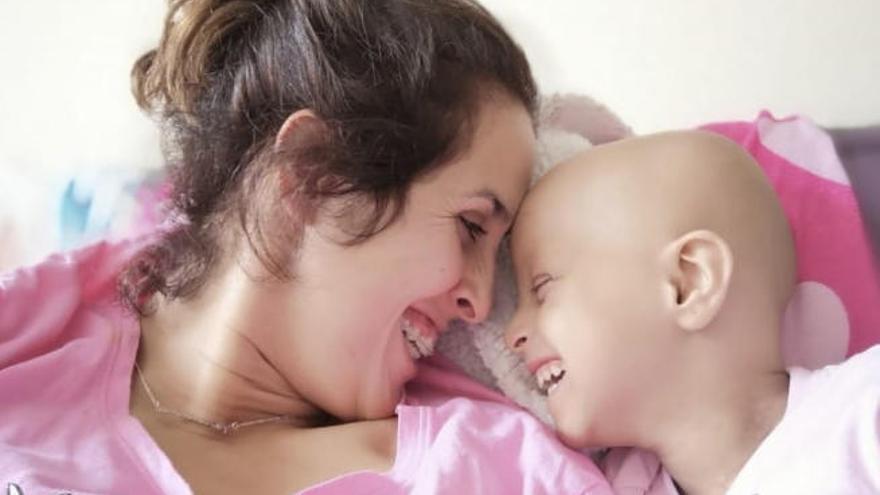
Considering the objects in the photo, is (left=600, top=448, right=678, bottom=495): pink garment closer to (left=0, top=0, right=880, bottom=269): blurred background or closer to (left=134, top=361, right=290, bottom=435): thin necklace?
(left=134, top=361, right=290, bottom=435): thin necklace

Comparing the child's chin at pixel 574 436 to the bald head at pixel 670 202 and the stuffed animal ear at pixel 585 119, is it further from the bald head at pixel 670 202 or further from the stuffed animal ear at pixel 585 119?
the stuffed animal ear at pixel 585 119

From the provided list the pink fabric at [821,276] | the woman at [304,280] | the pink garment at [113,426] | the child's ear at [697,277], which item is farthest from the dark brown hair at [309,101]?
the pink fabric at [821,276]

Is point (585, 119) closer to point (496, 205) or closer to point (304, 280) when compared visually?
point (496, 205)

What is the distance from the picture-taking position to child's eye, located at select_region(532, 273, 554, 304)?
3.39 feet

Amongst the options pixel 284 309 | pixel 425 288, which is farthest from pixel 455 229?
pixel 284 309

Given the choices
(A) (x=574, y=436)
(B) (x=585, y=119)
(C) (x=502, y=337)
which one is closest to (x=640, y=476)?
(A) (x=574, y=436)

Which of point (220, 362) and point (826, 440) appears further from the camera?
point (220, 362)

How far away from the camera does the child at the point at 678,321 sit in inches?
38.0

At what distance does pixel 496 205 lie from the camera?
1044 mm

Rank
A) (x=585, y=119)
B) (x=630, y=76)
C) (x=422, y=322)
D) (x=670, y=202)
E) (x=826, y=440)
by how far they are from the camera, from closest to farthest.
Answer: (x=826, y=440) < (x=670, y=202) < (x=422, y=322) < (x=585, y=119) < (x=630, y=76)

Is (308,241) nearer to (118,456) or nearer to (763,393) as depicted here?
(118,456)

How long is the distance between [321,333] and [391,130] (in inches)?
8.1

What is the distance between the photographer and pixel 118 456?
979mm

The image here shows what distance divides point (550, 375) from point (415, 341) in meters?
0.15
